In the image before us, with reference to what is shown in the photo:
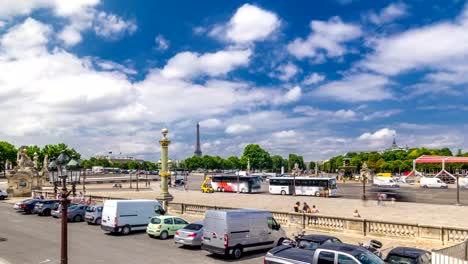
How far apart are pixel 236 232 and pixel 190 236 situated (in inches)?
121

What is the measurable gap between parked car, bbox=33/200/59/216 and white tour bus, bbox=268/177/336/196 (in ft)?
119

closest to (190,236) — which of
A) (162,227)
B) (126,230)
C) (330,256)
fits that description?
(162,227)

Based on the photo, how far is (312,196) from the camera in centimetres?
6338

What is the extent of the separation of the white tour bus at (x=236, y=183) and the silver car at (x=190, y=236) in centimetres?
5097

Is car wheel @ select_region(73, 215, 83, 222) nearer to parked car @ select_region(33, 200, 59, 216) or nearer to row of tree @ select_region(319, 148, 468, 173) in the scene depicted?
parked car @ select_region(33, 200, 59, 216)

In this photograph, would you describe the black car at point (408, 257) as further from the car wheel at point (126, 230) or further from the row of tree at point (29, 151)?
the row of tree at point (29, 151)

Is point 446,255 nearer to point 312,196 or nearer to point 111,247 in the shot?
point 111,247

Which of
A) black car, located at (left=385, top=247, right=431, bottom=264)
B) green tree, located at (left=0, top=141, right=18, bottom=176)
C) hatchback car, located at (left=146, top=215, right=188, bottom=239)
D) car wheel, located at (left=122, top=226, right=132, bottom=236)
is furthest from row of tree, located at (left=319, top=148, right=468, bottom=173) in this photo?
black car, located at (left=385, top=247, right=431, bottom=264)

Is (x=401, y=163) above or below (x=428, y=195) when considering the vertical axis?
above

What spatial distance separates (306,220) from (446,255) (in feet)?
50.1

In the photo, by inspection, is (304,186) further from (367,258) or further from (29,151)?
(29,151)

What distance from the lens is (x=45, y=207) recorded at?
36031mm

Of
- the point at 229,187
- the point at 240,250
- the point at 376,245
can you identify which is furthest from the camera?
the point at 229,187

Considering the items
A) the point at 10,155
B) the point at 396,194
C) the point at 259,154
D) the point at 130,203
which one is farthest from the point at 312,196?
the point at 259,154
